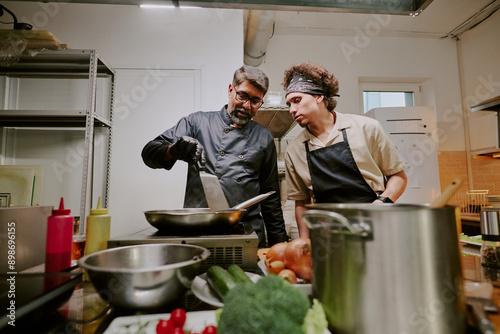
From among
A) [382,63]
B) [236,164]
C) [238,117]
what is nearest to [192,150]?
[236,164]

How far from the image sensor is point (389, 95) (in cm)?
410

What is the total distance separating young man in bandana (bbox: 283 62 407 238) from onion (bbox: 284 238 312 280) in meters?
0.80

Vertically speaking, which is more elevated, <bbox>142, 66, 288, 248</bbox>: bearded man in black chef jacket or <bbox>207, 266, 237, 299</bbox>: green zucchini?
<bbox>142, 66, 288, 248</bbox>: bearded man in black chef jacket

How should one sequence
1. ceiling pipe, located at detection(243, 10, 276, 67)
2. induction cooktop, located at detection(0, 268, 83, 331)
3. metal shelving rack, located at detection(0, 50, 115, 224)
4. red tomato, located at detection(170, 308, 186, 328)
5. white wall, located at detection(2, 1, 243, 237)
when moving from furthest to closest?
ceiling pipe, located at detection(243, 10, 276, 67) < white wall, located at detection(2, 1, 243, 237) < metal shelving rack, located at detection(0, 50, 115, 224) < red tomato, located at detection(170, 308, 186, 328) < induction cooktop, located at detection(0, 268, 83, 331)

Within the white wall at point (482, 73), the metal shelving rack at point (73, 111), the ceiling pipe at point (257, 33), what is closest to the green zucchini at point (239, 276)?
the metal shelving rack at point (73, 111)

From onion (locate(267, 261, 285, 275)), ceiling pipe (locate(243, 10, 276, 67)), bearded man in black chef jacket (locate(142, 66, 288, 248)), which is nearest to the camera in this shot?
onion (locate(267, 261, 285, 275))

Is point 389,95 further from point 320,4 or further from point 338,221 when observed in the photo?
point 338,221

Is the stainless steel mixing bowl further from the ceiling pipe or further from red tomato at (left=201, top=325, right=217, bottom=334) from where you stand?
the ceiling pipe

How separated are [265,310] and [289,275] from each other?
31 centimetres

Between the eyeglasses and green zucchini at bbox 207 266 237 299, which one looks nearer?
green zucchini at bbox 207 266 237 299

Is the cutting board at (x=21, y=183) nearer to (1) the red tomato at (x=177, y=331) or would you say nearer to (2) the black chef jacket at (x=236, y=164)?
(2) the black chef jacket at (x=236, y=164)

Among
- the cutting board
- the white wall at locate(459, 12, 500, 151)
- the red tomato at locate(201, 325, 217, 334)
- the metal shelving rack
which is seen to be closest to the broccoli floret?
the red tomato at locate(201, 325, 217, 334)

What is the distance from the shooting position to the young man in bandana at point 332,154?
5.21ft

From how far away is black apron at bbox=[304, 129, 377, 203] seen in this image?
1580 mm
